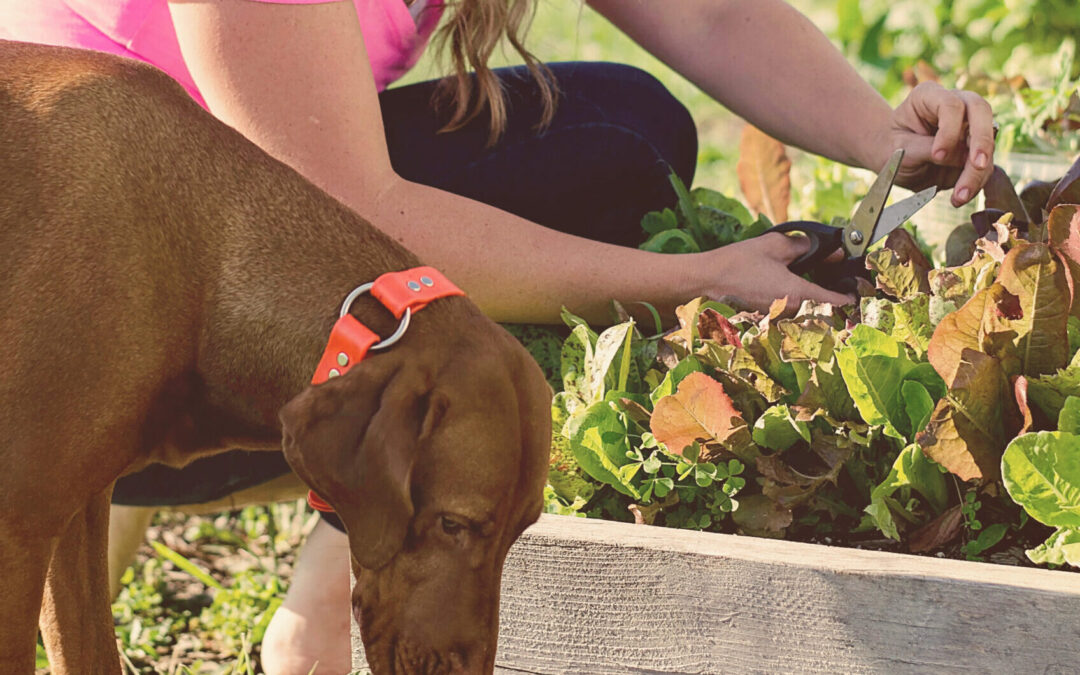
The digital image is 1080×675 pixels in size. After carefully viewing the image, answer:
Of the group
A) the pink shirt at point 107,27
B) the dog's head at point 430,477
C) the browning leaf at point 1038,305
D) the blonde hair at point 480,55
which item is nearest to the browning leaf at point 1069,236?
the browning leaf at point 1038,305

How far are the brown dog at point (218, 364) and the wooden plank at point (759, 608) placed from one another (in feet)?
0.82

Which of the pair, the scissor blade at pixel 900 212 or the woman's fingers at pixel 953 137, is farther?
the woman's fingers at pixel 953 137

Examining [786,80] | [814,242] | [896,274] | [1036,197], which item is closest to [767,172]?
[786,80]

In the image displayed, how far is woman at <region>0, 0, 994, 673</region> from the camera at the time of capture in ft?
7.03

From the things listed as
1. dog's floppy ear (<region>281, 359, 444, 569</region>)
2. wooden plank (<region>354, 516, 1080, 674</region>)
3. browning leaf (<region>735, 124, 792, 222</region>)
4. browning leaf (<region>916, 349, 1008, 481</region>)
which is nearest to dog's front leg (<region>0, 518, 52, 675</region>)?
dog's floppy ear (<region>281, 359, 444, 569</region>)

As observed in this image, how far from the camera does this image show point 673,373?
6.98 feet

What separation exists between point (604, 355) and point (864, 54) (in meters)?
3.43

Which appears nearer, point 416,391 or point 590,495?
point 416,391

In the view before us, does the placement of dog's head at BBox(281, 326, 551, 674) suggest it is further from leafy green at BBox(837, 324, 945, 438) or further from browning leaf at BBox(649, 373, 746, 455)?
leafy green at BBox(837, 324, 945, 438)

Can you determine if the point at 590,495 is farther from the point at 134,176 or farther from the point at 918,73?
the point at 918,73

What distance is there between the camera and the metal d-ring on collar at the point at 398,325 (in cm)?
162

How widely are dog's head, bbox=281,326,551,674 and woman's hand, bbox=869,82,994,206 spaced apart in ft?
3.73

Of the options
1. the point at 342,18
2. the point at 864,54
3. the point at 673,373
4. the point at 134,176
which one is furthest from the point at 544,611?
the point at 864,54

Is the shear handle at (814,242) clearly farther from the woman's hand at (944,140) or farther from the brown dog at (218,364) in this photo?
the brown dog at (218,364)
